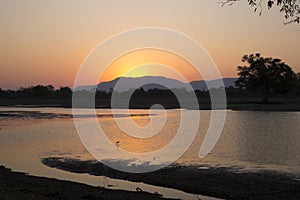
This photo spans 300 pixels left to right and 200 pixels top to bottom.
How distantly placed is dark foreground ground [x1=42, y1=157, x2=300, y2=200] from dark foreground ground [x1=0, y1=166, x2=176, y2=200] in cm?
252

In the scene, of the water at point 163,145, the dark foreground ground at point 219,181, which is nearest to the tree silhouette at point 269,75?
the water at point 163,145

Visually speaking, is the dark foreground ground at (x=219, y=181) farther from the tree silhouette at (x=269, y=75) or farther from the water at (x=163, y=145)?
the tree silhouette at (x=269, y=75)

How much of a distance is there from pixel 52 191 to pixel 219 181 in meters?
7.20

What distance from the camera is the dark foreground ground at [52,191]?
13922mm

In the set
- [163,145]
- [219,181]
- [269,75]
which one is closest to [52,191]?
[219,181]

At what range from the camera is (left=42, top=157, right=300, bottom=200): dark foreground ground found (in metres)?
16.0

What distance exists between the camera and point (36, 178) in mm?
19844

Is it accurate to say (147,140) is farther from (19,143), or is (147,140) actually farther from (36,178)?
(36,178)

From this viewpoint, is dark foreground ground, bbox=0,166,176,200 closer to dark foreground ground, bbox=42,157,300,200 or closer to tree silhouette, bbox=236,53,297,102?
dark foreground ground, bbox=42,157,300,200

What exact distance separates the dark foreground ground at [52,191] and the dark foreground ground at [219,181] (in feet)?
8.27

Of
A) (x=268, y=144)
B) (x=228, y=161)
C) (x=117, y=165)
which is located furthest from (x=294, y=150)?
(x=117, y=165)

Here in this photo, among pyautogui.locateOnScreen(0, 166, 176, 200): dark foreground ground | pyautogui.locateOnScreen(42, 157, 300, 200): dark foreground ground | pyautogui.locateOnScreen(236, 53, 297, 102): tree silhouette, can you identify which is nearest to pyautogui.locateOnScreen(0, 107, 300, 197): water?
pyautogui.locateOnScreen(42, 157, 300, 200): dark foreground ground

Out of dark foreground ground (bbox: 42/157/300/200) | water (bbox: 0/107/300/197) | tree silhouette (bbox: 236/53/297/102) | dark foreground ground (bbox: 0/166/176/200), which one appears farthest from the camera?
tree silhouette (bbox: 236/53/297/102)

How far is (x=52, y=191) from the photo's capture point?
16641 mm
